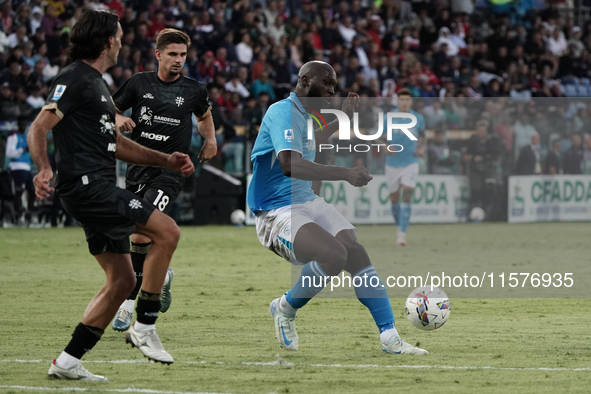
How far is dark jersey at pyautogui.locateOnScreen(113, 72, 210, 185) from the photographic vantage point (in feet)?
25.3

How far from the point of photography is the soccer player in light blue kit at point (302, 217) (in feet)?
20.6

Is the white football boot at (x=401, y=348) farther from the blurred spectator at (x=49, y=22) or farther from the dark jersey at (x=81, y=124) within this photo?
the blurred spectator at (x=49, y=22)

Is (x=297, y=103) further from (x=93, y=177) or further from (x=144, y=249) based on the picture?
(x=144, y=249)

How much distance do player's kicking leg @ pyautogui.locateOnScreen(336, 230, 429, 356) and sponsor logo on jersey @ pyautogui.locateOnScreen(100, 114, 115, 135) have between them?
194 cm

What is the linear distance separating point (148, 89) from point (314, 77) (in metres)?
1.85

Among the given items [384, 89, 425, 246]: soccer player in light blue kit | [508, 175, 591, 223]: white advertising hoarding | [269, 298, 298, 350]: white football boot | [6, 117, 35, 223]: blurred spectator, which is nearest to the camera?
[269, 298, 298, 350]: white football boot

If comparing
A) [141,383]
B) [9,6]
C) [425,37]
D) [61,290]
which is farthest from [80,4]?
[141,383]

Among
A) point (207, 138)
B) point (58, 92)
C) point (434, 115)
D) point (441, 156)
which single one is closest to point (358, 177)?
point (58, 92)

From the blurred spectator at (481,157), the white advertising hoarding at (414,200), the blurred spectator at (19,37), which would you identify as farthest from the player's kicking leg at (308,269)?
the blurred spectator at (481,157)

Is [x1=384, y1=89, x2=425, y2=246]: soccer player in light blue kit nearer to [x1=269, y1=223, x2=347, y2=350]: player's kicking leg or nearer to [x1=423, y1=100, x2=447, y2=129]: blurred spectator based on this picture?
[x1=423, y1=100, x2=447, y2=129]: blurred spectator

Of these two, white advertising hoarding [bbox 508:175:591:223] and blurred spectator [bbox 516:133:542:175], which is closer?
blurred spectator [bbox 516:133:542:175]

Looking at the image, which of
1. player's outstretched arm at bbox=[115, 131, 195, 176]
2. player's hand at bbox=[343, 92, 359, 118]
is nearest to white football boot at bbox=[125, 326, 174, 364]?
player's outstretched arm at bbox=[115, 131, 195, 176]

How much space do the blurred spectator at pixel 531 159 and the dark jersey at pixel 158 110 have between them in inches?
561

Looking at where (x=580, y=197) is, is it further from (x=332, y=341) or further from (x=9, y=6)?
(x=332, y=341)
